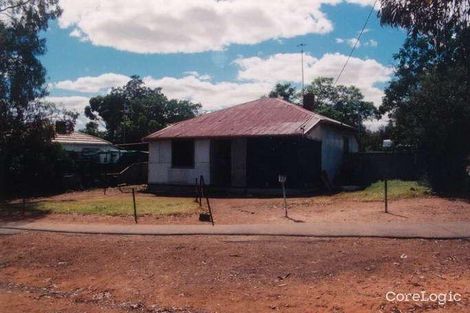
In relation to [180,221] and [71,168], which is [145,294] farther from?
[71,168]

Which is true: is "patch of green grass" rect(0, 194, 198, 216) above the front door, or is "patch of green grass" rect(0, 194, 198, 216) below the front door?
below

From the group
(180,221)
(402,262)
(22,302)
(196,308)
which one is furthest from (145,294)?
(180,221)

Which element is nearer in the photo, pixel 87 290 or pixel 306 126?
pixel 87 290

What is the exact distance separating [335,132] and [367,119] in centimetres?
3521

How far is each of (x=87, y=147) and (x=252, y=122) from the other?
16.0m

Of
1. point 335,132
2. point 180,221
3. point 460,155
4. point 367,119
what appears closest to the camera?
point 180,221

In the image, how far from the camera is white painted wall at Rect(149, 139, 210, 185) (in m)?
23.4

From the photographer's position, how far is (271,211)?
1527 cm

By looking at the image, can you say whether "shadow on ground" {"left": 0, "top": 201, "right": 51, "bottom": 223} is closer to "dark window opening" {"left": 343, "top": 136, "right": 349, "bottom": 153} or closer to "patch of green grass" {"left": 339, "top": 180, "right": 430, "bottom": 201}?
"patch of green grass" {"left": 339, "top": 180, "right": 430, "bottom": 201}

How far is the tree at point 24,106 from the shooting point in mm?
25156

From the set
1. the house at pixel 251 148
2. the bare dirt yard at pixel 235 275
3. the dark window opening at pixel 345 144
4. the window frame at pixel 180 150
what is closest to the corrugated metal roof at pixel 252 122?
the house at pixel 251 148

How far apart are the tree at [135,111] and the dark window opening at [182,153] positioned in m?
19.9

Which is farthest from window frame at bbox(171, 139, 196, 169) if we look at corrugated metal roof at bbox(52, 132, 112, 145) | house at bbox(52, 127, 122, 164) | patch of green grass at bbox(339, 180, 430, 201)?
corrugated metal roof at bbox(52, 132, 112, 145)

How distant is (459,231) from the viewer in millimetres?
10562
